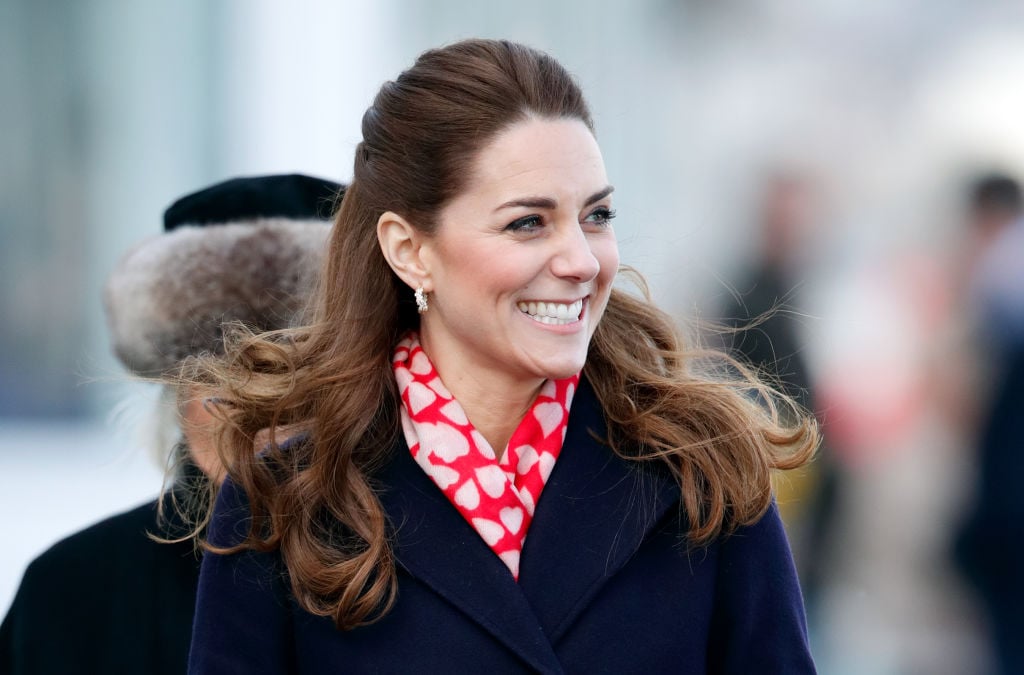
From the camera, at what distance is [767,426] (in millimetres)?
2564

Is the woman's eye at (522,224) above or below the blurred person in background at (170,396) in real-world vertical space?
above

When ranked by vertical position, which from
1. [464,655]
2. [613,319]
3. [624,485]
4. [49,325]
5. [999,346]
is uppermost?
[613,319]

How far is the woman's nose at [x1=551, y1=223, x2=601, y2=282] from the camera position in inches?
91.7

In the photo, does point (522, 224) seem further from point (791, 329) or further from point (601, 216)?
point (791, 329)

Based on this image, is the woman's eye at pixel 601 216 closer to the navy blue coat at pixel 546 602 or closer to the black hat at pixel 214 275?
the navy blue coat at pixel 546 602

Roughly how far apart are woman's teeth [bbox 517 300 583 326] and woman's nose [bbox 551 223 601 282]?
47 millimetres

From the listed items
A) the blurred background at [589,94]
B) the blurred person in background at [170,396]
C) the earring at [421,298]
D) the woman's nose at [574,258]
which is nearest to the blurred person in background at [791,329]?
the blurred background at [589,94]

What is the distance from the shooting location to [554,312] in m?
2.37

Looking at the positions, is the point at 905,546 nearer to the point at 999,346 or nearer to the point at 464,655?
the point at 999,346

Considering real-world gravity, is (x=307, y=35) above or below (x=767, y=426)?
below

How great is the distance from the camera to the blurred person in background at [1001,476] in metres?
5.21

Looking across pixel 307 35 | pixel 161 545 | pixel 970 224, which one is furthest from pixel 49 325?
pixel 161 545

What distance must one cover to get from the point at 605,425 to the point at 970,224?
3.82 m

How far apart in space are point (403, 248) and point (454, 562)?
547 millimetres
